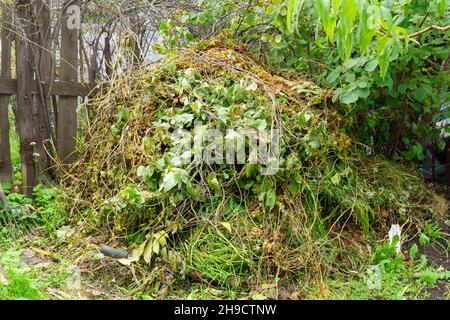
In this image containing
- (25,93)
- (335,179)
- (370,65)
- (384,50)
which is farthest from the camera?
(25,93)

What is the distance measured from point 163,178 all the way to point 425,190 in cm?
256

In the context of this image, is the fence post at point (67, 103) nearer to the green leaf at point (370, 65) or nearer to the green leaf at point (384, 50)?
the green leaf at point (370, 65)

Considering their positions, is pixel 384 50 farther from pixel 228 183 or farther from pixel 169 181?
pixel 169 181

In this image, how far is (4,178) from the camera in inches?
161

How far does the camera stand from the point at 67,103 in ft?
13.8

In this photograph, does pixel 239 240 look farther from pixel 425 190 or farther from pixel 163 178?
pixel 425 190

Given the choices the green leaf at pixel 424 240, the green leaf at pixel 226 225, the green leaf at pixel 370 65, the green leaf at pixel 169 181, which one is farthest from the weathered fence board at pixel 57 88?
the green leaf at pixel 424 240

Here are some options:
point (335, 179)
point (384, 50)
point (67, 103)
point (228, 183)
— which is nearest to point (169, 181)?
point (228, 183)

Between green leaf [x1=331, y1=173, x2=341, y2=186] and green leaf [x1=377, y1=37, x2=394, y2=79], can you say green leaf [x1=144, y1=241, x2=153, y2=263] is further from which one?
green leaf [x1=377, y1=37, x2=394, y2=79]

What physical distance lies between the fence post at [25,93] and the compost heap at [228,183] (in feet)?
1.16

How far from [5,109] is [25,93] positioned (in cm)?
28

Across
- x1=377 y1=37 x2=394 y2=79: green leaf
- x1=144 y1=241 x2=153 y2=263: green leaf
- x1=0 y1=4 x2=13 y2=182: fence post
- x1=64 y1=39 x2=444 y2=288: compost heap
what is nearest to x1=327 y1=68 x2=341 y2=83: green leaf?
x1=64 y1=39 x2=444 y2=288: compost heap

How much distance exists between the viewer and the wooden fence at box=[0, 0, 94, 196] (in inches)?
152
